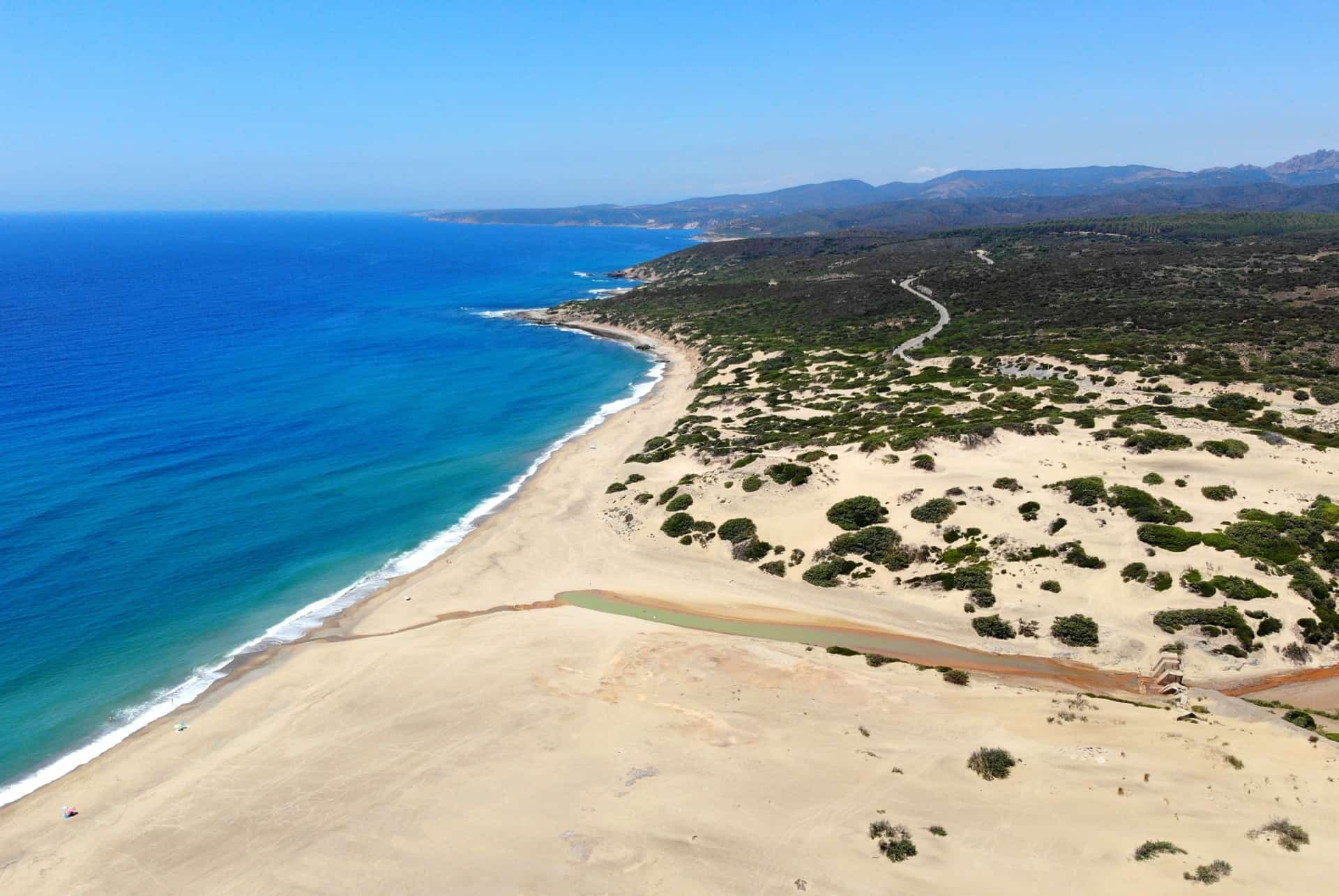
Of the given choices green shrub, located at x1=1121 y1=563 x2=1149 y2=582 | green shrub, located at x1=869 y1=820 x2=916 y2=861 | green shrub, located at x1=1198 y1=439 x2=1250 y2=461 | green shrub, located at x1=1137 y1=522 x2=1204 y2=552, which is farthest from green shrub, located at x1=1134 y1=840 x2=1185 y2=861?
green shrub, located at x1=1198 y1=439 x2=1250 y2=461

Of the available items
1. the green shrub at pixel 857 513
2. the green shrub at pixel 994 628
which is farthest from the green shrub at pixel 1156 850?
the green shrub at pixel 857 513

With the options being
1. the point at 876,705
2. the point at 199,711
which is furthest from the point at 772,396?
the point at 199,711

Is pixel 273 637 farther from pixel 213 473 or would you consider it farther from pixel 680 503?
pixel 213 473

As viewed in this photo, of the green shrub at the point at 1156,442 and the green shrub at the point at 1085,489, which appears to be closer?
the green shrub at the point at 1085,489

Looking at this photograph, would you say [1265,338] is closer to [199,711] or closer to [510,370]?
[510,370]

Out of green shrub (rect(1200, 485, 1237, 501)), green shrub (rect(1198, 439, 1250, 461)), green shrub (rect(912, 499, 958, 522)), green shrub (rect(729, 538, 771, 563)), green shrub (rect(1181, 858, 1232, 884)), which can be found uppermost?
green shrub (rect(1198, 439, 1250, 461))

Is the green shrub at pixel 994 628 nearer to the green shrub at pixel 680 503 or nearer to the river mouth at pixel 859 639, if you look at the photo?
the river mouth at pixel 859 639

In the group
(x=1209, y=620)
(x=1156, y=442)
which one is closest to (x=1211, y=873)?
(x=1209, y=620)

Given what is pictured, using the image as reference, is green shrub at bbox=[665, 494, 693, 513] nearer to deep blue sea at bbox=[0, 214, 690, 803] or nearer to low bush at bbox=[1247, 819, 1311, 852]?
deep blue sea at bbox=[0, 214, 690, 803]
